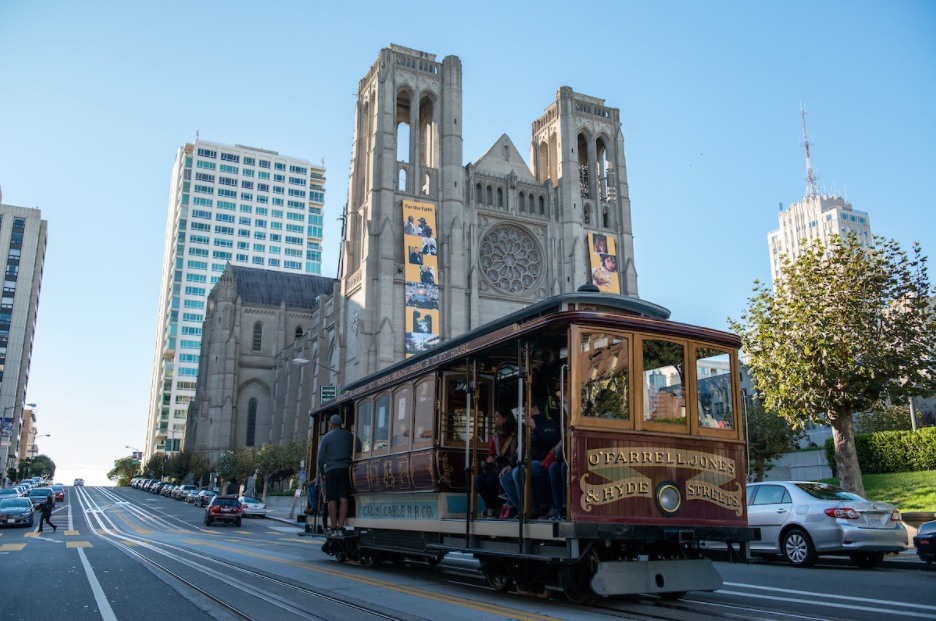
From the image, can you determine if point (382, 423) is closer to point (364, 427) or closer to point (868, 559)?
point (364, 427)

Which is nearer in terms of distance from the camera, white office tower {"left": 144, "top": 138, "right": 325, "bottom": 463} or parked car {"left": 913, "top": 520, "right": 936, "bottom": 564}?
parked car {"left": 913, "top": 520, "right": 936, "bottom": 564}

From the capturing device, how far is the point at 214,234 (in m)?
134

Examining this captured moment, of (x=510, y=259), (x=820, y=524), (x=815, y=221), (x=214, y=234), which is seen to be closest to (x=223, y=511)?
(x=820, y=524)

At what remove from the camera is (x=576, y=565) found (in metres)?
8.24

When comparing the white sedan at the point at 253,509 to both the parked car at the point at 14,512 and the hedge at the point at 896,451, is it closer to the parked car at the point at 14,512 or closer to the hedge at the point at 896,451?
the parked car at the point at 14,512

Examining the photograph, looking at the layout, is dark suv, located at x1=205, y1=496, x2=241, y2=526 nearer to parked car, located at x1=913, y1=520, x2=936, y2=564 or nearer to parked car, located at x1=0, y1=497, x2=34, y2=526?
parked car, located at x1=0, y1=497, x2=34, y2=526

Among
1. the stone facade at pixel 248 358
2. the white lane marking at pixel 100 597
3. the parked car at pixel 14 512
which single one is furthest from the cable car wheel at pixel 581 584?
the stone facade at pixel 248 358

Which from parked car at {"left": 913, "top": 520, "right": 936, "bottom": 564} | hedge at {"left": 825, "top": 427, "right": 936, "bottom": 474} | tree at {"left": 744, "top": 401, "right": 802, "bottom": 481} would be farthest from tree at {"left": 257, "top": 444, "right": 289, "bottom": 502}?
parked car at {"left": 913, "top": 520, "right": 936, "bottom": 564}

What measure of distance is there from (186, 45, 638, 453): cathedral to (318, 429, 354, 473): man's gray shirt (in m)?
37.7

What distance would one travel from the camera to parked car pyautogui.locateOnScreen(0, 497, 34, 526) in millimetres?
27297

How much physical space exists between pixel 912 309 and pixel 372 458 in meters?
13.9

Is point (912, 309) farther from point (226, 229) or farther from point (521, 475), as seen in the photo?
point (226, 229)

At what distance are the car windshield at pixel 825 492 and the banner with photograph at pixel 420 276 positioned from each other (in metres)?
40.5

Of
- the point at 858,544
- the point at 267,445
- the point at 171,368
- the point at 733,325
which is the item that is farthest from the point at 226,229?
the point at 858,544
